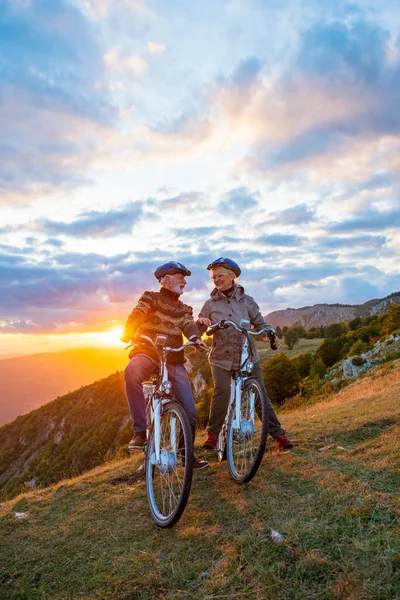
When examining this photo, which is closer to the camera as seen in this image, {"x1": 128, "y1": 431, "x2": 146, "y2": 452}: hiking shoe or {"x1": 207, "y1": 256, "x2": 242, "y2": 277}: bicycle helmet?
{"x1": 128, "y1": 431, "x2": 146, "y2": 452}: hiking shoe

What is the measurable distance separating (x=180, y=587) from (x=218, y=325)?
142 inches

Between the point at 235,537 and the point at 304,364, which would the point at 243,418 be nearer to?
the point at 235,537

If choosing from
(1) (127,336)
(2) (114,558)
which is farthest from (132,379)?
(2) (114,558)

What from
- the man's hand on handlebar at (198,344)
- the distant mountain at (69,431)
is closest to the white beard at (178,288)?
the man's hand on handlebar at (198,344)

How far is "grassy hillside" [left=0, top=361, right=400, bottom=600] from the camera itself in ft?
9.76

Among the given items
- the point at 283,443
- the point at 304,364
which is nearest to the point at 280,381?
the point at 304,364

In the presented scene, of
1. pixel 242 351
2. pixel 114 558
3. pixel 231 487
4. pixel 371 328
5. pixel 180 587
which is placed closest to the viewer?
pixel 180 587

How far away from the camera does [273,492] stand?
4.71 m

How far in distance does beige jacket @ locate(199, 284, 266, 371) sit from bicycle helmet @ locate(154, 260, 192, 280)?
773mm

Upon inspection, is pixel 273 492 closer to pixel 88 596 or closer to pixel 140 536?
pixel 140 536

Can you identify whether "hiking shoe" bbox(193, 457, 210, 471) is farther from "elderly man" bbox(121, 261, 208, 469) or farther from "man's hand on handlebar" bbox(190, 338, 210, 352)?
"man's hand on handlebar" bbox(190, 338, 210, 352)

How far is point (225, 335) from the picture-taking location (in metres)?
6.71

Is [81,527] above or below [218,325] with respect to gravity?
below

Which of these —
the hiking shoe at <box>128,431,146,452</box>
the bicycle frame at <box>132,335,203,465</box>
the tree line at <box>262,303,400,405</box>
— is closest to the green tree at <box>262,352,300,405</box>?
the tree line at <box>262,303,400,405</box>
